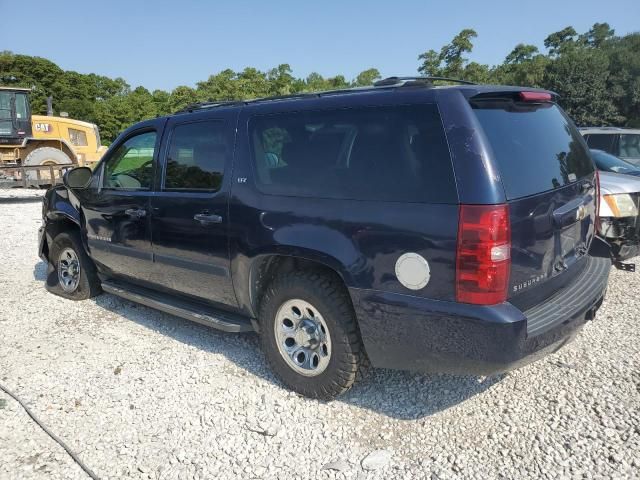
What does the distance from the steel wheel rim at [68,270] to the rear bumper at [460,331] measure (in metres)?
3.83

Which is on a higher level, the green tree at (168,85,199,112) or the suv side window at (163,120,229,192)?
the green tree at (168,85,199,112)

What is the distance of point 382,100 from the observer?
271cm

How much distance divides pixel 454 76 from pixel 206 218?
4139cm

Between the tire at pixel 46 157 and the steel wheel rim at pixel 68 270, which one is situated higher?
the tire at pixel 46 157

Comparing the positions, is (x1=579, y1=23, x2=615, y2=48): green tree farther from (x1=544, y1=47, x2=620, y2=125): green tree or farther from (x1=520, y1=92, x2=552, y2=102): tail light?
(x1=520, y1=92, x2=552, y2=102): tail light

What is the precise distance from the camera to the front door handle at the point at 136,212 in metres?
4.05

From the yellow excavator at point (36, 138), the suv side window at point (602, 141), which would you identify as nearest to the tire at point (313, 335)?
the suv side window at point (602, 141)

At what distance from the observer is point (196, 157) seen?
3734mm

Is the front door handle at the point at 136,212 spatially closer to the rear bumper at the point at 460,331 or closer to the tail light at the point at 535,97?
the rear bumper at the point at 460,331

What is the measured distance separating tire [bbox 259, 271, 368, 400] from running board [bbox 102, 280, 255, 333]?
0.79 feet

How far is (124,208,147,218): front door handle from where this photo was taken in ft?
13.3

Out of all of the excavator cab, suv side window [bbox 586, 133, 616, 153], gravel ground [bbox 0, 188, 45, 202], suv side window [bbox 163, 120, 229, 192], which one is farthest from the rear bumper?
the excavator cab

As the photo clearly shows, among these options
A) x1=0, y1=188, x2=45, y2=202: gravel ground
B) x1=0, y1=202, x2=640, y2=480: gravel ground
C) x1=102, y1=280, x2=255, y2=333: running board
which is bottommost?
x1=0, y1=202, x2=640, y2=480: gravel ground

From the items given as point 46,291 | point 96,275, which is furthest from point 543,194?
point 46,291
